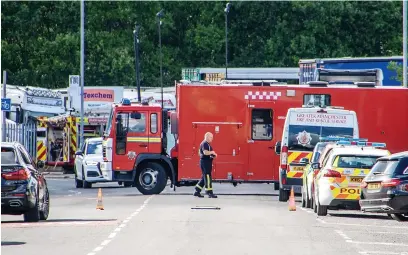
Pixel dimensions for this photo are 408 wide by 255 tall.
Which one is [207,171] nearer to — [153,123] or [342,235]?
[153,123]

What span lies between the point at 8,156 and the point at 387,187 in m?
7.06

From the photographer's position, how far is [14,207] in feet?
83.9

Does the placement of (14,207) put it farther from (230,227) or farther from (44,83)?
(44,83)

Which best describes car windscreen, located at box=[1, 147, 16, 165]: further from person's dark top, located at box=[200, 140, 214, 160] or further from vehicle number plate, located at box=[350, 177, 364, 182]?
person's dark top, located at box=[200, 140, 214, 160]

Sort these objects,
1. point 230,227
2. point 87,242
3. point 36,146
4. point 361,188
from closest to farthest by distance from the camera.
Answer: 1. point 87,242
2. point 230,227
3. point 361,188
4. point 36,146

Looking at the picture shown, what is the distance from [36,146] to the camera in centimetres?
6100

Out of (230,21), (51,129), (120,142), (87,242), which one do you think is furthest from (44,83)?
(87,242)

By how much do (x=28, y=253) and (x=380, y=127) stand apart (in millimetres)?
21854

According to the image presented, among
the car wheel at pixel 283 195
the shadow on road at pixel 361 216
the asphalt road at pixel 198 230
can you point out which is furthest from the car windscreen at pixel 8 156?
the car wheel at pixel 283 195

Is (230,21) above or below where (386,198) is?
above

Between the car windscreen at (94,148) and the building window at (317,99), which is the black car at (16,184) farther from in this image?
the car windscreen at (94,148)

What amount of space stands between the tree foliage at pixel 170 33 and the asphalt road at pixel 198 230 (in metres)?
50.6

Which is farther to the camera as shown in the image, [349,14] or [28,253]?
[349,14]

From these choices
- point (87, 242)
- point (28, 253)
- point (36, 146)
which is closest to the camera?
point (28, 253)
